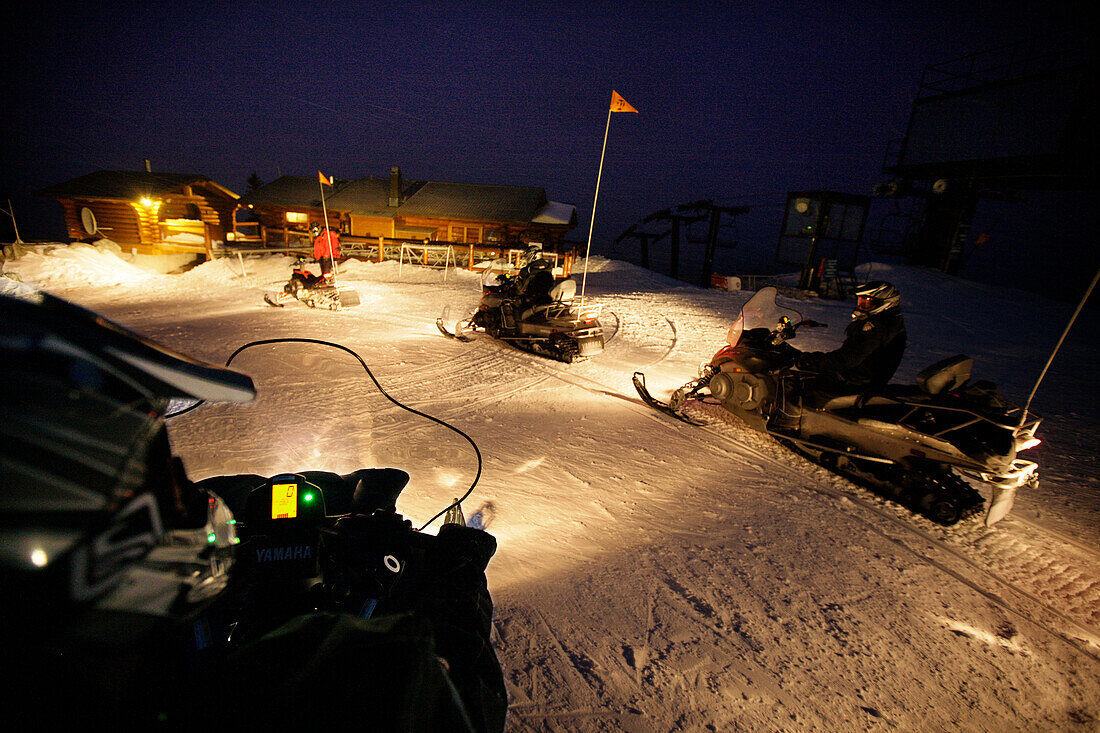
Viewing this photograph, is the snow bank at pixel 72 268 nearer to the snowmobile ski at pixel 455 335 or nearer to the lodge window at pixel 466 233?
the snowmobile ski at pixel 455 335

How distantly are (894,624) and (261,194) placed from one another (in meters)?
32.0

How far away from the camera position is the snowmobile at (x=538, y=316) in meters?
7.36

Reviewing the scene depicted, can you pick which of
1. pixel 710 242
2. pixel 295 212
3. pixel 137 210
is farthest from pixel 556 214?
pixel 137 210

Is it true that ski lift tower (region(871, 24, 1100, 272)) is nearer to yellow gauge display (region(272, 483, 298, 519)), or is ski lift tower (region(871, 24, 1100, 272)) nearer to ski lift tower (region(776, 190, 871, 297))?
ski lift tower (region(776, 190, 871, 297))

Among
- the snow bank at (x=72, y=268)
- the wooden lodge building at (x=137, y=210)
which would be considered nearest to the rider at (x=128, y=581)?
the snow bank at (x=72, y=268)

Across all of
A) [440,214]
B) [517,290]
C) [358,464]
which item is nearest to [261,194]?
[440,214]

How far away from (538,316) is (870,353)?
4.88 metres

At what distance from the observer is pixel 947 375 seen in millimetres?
3592

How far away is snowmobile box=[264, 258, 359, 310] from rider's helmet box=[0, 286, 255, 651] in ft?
33.6

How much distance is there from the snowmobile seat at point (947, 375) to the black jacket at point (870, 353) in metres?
0.42

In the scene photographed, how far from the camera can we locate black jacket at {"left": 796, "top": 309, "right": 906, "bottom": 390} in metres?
4.14

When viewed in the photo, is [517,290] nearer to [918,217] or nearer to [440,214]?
[440,214]

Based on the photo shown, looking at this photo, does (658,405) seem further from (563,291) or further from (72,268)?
(72,268)

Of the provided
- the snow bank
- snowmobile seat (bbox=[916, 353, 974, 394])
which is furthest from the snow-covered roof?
snowmobile seat (bbox=[916, 353, 974, 394])
